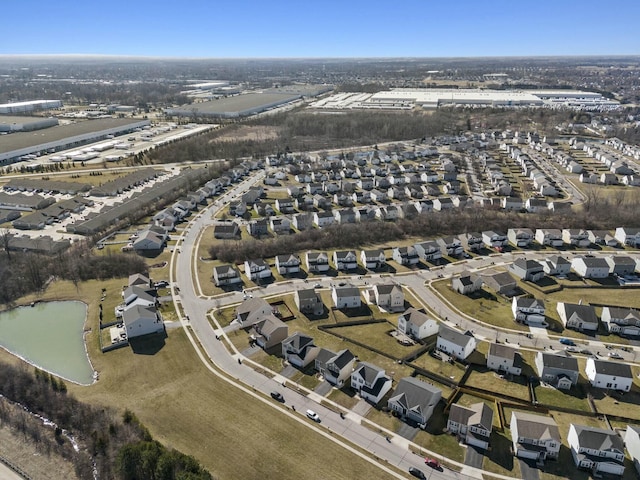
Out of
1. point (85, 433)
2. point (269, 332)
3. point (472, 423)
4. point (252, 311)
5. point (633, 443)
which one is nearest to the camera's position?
point (633, 443)

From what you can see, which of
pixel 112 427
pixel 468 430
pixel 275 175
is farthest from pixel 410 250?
pixel 275 175

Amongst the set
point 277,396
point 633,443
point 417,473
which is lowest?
point 417,473

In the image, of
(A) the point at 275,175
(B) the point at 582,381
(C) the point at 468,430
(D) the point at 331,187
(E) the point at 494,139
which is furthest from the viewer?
(E) the point at 494,139

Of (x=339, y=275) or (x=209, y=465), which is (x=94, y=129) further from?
(x=209, y=465)

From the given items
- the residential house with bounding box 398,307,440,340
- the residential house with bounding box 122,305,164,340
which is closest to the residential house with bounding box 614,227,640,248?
the residential house with bounding box 398,307,440,340

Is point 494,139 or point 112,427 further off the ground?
point 494,139

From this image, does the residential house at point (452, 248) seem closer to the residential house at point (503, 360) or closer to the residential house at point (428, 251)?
the residential house at point (428, 251)

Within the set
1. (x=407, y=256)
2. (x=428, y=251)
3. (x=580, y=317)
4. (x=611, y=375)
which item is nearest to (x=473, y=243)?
(x=428, y=251)

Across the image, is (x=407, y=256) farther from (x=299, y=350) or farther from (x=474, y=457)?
(x=474, y=457)

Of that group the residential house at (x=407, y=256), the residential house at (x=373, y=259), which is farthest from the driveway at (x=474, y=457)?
the residential house at (x=407, y=256)
